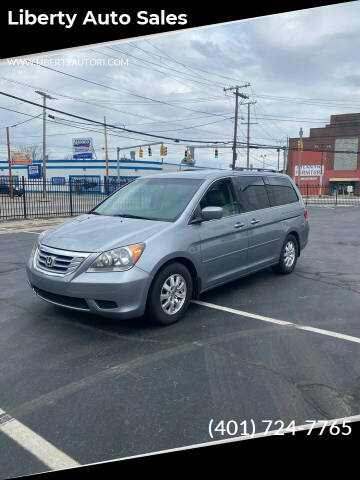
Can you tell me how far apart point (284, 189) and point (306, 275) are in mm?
1651

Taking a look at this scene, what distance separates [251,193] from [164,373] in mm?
3519

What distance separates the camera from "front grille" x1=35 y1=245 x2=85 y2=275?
13.5 ft

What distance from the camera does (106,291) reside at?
3.98 meters

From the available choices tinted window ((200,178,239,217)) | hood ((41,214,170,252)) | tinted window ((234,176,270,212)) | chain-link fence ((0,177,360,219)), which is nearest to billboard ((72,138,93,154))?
chain-link fence ((0,177,360,219))

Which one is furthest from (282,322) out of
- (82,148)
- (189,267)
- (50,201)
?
(82,148)

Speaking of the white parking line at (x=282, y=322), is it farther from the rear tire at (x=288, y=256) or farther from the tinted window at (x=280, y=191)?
the tinted window at (x=280, y=191)

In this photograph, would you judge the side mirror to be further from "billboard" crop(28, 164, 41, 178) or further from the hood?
"billboard" crop(28, 164, 41, 178)

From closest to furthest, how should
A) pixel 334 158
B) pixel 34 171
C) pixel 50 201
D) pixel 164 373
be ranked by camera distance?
pixel 164 373 < pixel 50 201 < pixel 34 171 < pixel 334 158

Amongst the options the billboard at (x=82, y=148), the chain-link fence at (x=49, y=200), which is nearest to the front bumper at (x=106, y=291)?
the chain-link fence at (x=49, y=200)

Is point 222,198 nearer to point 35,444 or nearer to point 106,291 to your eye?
point 106,291

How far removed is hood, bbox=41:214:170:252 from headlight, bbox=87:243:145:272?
0.07 m

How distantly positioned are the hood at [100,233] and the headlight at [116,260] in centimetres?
7

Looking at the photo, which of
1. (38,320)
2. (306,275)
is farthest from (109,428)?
(306,275)

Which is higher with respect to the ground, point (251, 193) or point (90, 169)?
point (90, 169)
